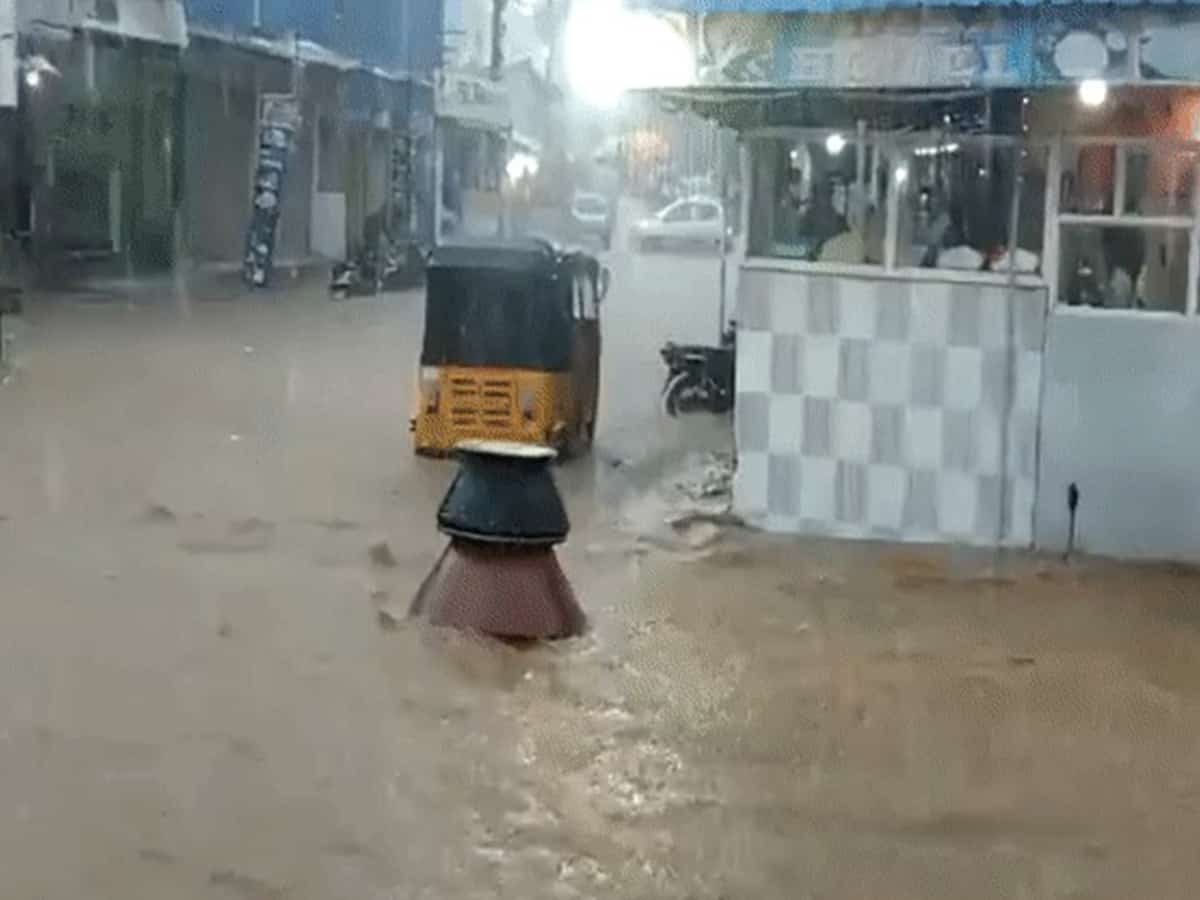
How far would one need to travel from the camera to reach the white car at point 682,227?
186 feet

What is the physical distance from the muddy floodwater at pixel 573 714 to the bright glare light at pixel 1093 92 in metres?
2.56

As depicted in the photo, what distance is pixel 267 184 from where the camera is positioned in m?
36.7

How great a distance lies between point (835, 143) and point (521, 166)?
Result: 1999 inches

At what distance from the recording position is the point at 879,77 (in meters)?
12.6

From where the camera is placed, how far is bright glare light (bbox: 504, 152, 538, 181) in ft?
205

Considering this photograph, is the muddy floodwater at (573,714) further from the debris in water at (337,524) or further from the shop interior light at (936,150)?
the shop interior light at (936,150)

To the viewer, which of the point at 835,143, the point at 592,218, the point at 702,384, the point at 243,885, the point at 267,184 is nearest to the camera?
the point at 243,885

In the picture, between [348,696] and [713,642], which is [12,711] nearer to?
[348,696]

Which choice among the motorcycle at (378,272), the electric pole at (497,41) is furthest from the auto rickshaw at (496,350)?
the electric pole at (497,41)

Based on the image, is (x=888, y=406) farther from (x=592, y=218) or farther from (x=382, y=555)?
(x=592, y=218)

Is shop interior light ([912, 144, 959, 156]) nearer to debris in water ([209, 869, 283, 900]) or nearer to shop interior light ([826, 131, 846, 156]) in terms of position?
shop interior light ([826, 131, 846, 156])

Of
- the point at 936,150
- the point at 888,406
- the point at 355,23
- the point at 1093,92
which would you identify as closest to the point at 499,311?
the point at 888,406

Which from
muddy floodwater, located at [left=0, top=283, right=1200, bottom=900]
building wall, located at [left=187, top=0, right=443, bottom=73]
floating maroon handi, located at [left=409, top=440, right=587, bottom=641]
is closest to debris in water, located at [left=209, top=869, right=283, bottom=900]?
muddy floodwater, located at [left=0, top=283, right=1200, bottom=900]

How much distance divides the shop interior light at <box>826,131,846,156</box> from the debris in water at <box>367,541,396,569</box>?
3.47m
